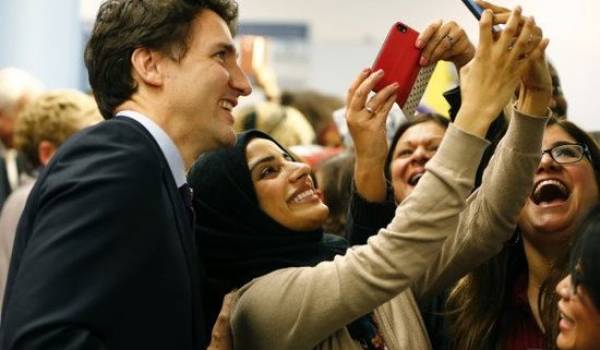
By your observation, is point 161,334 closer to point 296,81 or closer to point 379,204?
point 379,204

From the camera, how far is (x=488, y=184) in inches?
82.3

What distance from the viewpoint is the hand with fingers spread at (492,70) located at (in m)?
1.77

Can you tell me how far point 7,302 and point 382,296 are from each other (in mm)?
604

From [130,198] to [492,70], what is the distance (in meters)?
0.64

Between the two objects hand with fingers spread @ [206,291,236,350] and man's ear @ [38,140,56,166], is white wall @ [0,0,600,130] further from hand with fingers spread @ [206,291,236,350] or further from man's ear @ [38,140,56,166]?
hand with fingers spread @ [206,291,236,350]

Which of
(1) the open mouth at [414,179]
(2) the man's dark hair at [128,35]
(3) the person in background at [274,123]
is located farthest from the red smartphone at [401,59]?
(3) the person in background at [274,123]

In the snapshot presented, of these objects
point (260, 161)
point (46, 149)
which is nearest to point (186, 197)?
point (260, 161)

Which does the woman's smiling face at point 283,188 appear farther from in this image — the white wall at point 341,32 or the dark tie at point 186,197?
the white wall at point 341,32

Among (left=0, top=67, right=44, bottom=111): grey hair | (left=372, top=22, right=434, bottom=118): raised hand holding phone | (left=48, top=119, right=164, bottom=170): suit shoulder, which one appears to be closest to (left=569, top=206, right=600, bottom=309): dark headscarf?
(left=372, top=22, right=434, bottom=118): raised hand holding phone

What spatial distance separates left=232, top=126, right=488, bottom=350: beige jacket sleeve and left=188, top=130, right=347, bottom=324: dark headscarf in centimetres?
10

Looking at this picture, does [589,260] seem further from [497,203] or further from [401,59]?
[401,59]

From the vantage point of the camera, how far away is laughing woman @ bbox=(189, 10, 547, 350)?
5.75ft

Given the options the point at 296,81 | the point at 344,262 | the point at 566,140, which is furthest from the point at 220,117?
the point at 296,81

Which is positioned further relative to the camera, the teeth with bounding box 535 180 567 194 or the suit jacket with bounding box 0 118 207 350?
the teeth with bounding box 535 180 567 194
